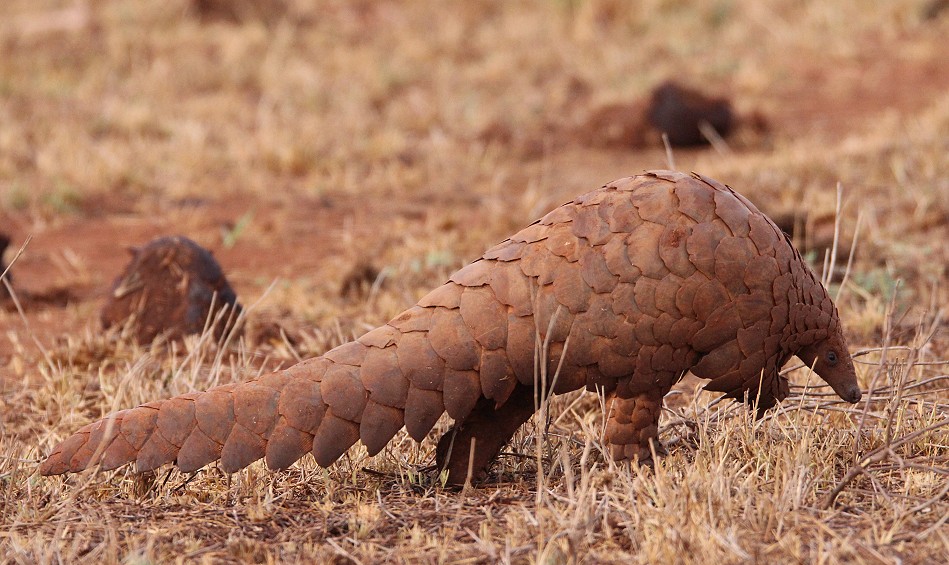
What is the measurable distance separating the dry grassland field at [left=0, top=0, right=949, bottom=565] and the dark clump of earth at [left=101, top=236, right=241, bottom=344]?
0.45 ft

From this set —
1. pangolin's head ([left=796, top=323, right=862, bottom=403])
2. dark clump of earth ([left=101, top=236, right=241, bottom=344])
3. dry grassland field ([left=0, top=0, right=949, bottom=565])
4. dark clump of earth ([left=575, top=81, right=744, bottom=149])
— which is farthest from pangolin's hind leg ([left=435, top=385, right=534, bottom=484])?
dark clump of earth ([left=575, top=81, right=744, bottom=149])

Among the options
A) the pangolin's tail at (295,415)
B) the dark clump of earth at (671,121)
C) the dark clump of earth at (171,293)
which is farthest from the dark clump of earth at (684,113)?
the pangolin's tail at (295,415)

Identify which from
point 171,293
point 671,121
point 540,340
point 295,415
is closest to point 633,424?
point 540,340

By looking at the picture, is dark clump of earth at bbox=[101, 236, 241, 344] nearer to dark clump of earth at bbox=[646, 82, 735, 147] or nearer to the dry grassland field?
the dry grassland field

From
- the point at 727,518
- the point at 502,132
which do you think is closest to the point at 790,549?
the point at 727,518

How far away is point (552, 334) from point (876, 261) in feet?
11.0

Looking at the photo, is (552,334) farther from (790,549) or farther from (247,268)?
(247,268)

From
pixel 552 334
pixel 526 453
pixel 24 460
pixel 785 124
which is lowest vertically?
pixel 785 124

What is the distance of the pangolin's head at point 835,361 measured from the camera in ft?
10.3

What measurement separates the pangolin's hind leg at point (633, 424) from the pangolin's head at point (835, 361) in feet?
1.44

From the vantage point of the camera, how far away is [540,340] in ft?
9.34

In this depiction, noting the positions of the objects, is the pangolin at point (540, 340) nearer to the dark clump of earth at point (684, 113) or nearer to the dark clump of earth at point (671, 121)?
the dark clump of earth at point (671, 121)

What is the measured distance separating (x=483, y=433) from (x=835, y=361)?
946 millimetres

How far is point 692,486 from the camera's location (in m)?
2.83
